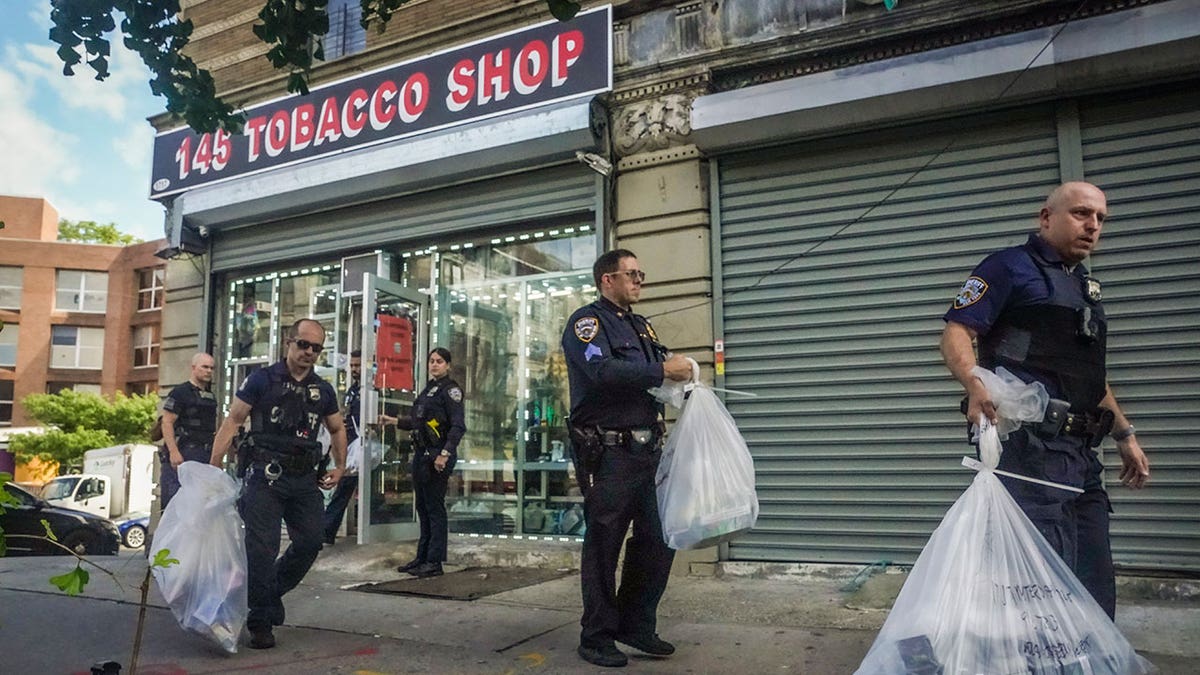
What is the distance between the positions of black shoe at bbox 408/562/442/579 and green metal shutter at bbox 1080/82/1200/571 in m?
4.85

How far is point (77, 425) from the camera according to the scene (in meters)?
37.1

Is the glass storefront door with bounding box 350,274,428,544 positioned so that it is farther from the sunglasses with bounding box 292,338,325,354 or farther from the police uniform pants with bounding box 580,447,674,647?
the police uniform pants with bounding box 580,447,674,647

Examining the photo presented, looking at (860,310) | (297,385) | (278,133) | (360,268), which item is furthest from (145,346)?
(860,310)

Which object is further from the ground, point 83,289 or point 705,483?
point 83,289

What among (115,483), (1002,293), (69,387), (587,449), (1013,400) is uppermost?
(69,387)

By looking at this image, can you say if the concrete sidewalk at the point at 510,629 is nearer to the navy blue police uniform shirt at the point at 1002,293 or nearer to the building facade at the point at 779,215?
the building facade at the point at 779,215

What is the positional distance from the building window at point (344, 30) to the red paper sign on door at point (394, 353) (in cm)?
355

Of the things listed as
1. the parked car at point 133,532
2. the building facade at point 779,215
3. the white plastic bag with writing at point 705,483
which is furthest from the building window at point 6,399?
the white plastic bag with writing at point 705,483

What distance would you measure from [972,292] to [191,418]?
6.94 metres

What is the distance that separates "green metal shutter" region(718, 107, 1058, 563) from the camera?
630 centimetres

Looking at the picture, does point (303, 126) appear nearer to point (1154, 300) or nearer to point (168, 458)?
point (168, 458)

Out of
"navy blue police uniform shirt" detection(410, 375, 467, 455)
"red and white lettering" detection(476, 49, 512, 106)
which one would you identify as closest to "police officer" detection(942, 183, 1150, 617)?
"navy blue police uniform shirt" detection(410, 375, 467, 455)

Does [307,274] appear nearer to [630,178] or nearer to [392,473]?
[392,473]

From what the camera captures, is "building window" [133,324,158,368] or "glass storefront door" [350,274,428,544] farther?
"building window" [133,324,158,368]
